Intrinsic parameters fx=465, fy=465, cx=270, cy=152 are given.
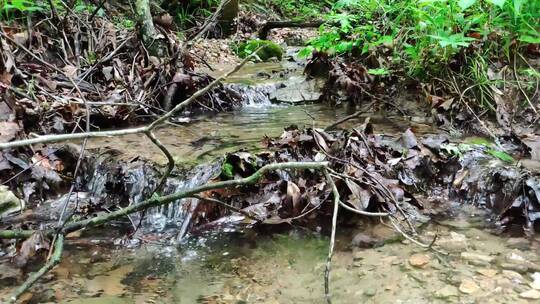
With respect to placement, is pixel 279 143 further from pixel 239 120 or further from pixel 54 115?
pixel 54 115


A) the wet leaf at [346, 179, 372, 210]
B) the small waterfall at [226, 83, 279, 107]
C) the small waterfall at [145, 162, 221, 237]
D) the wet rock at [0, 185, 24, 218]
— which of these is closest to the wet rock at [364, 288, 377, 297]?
the wet leaf at [346, 179, 372, 210]

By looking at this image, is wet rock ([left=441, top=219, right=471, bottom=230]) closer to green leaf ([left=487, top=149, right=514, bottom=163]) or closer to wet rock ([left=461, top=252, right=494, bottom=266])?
wet rock ([left=461, top=252, right=494, bottom=266])

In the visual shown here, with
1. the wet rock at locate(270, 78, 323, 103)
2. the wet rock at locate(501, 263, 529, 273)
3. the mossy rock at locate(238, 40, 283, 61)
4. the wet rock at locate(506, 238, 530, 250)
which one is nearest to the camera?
the wet rock at locate(501, 263, 529, 273)

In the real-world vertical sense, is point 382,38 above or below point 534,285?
above

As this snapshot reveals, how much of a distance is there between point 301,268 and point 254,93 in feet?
11.7

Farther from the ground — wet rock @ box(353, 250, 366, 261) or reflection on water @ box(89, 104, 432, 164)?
reflection on water @ box(89, 104, 432, 164)

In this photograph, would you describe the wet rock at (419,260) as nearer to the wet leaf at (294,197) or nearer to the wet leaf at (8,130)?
the wet leaf at (294,197)

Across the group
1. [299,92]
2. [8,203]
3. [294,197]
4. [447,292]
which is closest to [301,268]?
[294,197]

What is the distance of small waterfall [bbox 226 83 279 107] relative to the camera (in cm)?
561

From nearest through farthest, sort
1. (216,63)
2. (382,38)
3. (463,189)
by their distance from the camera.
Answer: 1. (463,189)
2. (382,38)
3. (216,63)

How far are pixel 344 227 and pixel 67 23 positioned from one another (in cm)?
412

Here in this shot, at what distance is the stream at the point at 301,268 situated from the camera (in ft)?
6.83

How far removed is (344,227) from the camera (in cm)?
275

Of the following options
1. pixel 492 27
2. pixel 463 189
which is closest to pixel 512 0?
pixel 492 27
